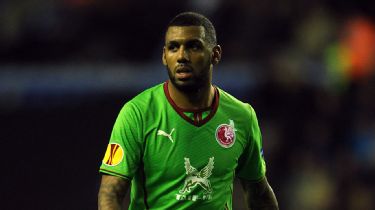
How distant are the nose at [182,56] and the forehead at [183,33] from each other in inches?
2.4

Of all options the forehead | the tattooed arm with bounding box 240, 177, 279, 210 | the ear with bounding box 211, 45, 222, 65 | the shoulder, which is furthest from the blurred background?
the forehead

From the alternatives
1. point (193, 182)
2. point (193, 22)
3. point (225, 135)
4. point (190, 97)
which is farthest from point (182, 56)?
point (193, 182)

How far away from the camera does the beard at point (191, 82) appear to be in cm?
511

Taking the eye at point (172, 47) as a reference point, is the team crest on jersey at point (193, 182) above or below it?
below

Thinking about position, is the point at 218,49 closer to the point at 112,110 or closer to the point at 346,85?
the point at 112,110

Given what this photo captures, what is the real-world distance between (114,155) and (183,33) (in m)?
0.76

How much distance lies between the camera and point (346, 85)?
36.7 feet

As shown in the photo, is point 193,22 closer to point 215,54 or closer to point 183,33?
point 183,33

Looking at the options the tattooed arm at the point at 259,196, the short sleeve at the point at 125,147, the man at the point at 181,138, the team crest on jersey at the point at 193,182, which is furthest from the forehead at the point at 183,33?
the tattooed arm at the point at 259,196

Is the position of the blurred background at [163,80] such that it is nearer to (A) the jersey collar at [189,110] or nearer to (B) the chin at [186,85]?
(A) the jersey collar at [189,110]

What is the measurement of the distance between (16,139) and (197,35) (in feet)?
18.1

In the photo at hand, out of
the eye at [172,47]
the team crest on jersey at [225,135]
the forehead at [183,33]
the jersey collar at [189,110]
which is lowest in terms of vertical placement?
the team crest on jersey at [225,135]

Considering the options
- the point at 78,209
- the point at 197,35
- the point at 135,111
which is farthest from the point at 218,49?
the point at 78,209

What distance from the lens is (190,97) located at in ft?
17.3
